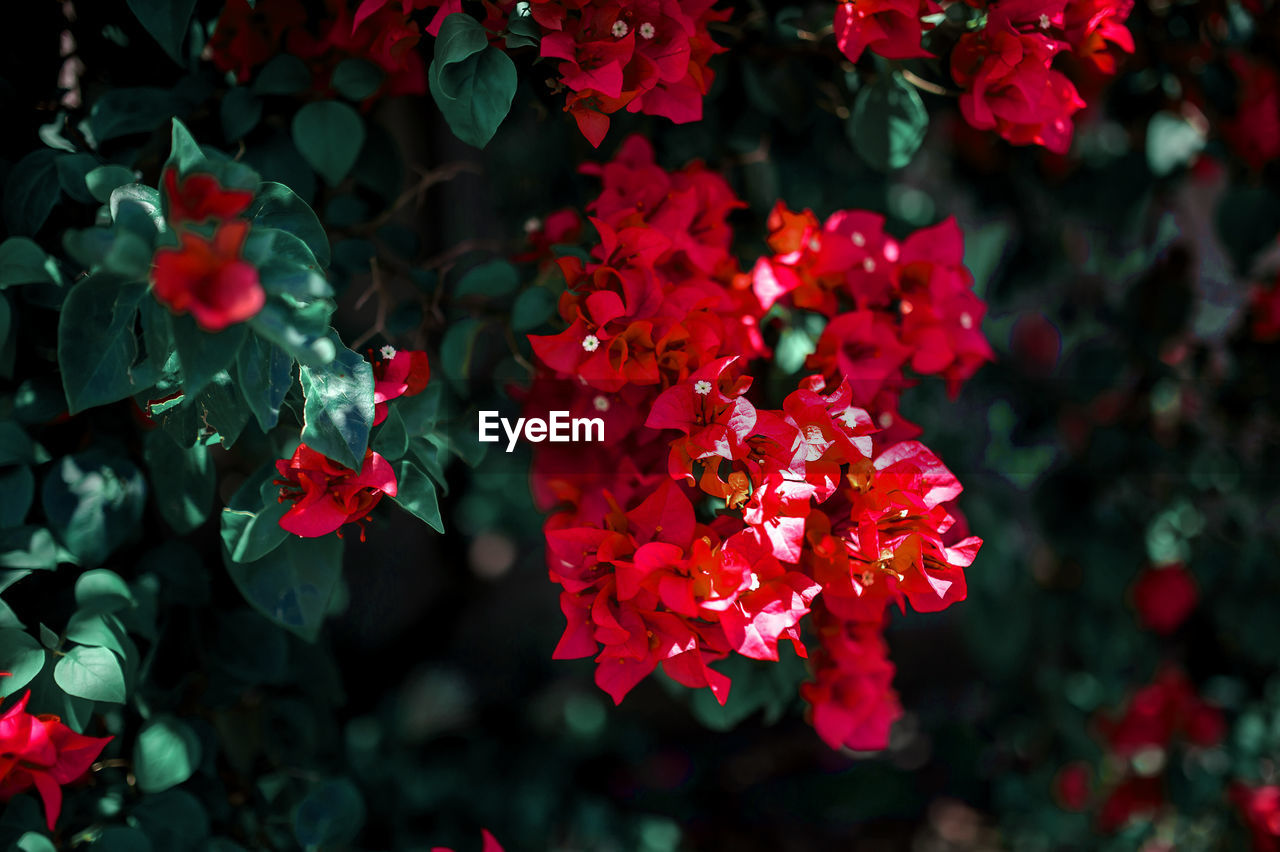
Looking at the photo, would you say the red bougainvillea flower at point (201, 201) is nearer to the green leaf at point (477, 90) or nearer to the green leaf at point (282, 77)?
the green leaf at point (477, 90)

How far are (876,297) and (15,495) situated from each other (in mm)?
673

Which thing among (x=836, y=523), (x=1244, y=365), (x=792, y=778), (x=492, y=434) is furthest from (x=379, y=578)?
(x=1244, y=365)

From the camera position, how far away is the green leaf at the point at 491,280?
70 centimetres

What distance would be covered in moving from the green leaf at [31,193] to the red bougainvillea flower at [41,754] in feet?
1.08

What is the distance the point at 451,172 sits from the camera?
77 centimetres

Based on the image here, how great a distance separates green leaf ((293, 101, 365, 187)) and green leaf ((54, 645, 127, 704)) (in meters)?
0.39

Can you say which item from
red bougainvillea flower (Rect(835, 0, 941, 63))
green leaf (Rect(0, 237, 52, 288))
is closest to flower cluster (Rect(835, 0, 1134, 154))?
red bougainvillea flower (Rect(835, 0, 941, 63))

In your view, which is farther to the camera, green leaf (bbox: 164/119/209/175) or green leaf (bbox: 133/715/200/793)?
green leaf (bbox: 133/715/200/793)

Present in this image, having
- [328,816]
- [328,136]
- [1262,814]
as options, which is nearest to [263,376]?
[328,136]

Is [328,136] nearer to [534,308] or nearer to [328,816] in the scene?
[534,308]

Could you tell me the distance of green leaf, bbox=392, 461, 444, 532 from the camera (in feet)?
1.75

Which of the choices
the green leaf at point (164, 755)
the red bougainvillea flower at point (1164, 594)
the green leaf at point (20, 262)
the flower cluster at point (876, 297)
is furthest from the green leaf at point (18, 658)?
the red bougainvillea flower at point (1164, 594)

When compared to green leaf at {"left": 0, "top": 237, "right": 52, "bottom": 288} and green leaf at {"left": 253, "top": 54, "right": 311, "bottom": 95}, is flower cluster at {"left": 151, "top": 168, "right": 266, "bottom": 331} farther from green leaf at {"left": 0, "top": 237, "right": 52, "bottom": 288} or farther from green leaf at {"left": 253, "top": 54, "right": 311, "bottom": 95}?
green leaf at {"left": 253, "top": 54, "right": 311, "bottom": 95}

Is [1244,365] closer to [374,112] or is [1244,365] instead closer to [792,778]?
[792,778]
